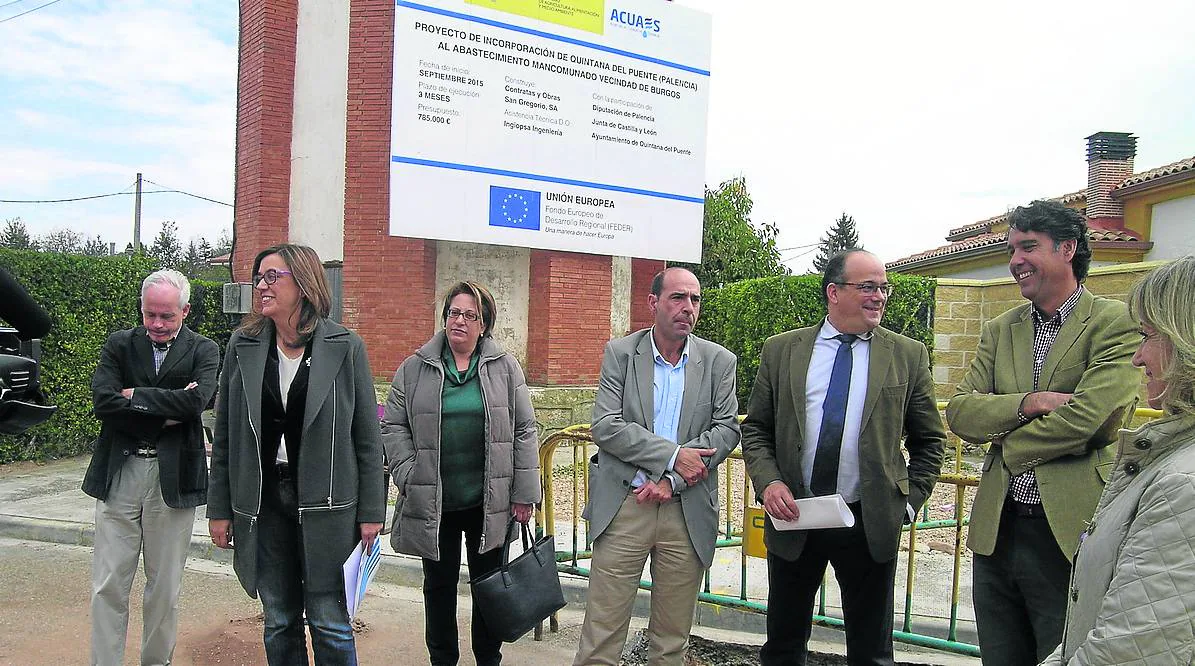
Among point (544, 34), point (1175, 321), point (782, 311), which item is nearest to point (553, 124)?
point (544, 34)

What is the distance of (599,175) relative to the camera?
34.7 ft

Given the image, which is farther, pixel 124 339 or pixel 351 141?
pixel 351 141

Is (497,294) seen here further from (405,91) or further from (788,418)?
(788,418)

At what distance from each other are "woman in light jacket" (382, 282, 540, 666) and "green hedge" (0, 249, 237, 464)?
754 centimetres

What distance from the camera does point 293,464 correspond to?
332cm

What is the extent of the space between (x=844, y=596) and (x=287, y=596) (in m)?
2.28

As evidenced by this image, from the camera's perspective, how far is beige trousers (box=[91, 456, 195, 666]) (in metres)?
Result: 3.79

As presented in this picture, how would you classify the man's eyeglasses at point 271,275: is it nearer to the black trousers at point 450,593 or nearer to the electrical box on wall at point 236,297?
the black trousers at point 450,593

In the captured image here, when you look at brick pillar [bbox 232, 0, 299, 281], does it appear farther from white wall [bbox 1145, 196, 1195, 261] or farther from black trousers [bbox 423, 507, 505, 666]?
white wall [bbox 1145, 196, 1195, 261]

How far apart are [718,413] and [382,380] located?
23.8 ft

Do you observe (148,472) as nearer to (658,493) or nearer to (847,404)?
(658,493)

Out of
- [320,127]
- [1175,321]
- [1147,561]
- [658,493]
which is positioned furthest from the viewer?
[320,127]

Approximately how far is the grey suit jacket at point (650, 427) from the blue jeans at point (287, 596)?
112 cm

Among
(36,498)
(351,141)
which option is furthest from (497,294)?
(36,498)
